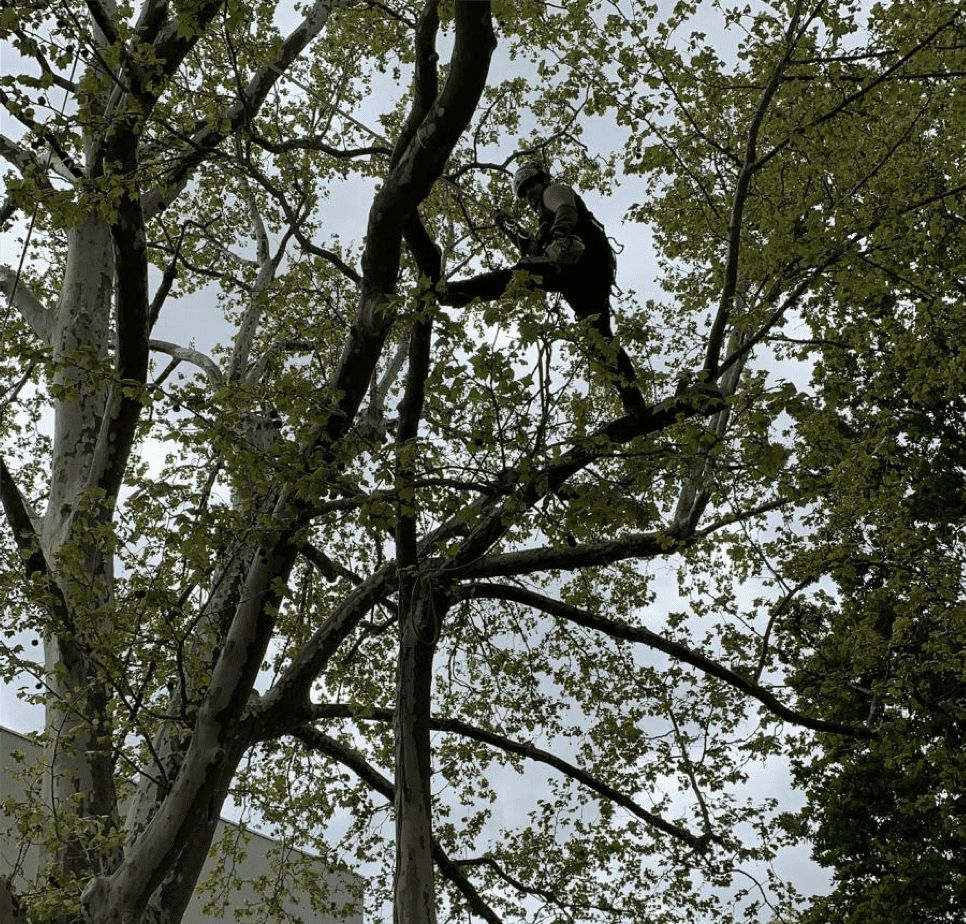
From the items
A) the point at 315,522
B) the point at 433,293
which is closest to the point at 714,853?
the point at 315,522

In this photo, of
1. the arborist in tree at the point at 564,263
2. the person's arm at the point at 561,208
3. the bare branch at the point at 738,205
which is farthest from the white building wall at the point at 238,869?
the bare branch at the point at 738,205

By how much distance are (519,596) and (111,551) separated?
3.63 m

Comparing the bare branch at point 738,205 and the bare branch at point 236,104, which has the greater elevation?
the bare branch at point 236,104

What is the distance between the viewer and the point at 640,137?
8.60 meters

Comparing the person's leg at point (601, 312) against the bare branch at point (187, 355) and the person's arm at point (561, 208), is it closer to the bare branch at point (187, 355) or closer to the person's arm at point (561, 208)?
the person's arm at point (561, 208)

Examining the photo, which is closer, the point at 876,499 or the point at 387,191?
the point at 387,191

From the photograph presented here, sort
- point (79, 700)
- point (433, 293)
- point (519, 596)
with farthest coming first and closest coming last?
point (519, 596) < point (79, 700) < point (433, 293)

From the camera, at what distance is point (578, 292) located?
7539 mm

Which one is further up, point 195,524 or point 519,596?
point 519,596

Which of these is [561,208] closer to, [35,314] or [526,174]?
[526,174]

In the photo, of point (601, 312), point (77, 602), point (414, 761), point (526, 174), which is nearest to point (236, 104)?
point (526, 174)

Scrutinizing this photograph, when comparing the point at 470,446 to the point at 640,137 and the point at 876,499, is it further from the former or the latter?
the point at 876,499

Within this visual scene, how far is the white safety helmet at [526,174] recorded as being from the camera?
7.70 m

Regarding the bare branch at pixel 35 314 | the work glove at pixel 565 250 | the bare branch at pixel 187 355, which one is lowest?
the work glove at pixel 565 250
